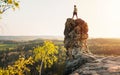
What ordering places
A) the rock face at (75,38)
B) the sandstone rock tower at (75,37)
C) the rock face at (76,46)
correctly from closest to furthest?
the rock face at (76,46), the rock face at (75,38), the sandstone rock tower at (75,37)

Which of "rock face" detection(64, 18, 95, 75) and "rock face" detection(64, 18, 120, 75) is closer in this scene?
"rock face" detection(64, 18, 120, 75)

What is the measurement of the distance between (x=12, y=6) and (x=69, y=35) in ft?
106

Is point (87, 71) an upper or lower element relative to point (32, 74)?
upper

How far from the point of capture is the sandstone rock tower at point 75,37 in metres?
45.4

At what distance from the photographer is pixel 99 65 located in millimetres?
31469

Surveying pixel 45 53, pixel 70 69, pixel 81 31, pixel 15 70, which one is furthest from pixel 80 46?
pixel 45 53

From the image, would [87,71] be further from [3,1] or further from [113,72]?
[3,1]

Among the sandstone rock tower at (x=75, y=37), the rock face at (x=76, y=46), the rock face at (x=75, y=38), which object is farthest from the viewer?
the sandstone rock tower at (x=75, y=37)

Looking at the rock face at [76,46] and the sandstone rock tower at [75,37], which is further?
the sandstone rock tower at [75,37]

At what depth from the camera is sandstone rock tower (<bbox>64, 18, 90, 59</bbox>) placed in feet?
149

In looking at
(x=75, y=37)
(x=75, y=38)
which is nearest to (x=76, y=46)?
(x=75, y=38)

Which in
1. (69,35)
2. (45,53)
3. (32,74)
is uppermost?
(69,35)

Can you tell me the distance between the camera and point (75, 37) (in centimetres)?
4659

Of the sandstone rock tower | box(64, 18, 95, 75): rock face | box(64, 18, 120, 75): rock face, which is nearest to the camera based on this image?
box(64, 18, 120, 75): rock face
